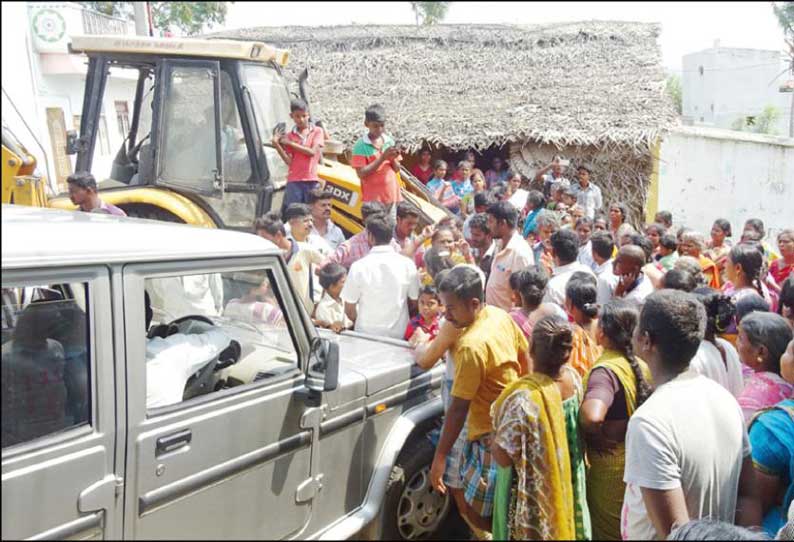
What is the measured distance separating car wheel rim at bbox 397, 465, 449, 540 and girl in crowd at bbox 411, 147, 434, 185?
8914 mm

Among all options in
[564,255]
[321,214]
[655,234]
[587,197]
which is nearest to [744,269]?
[564,255]

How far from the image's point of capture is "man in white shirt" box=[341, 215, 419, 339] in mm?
3965

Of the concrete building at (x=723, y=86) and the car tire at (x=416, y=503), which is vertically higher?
the concrete building at (x=723, y=86)

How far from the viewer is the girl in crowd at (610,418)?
2598mm

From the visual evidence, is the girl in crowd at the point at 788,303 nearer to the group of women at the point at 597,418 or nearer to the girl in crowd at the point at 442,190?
the group of women at the point at 597,418

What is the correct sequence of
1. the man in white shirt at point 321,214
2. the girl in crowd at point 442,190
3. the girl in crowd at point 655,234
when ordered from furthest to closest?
the girl in crowd at point 442,190
the girl in crowd at point 655,234
the man in white shirt at point 321,214

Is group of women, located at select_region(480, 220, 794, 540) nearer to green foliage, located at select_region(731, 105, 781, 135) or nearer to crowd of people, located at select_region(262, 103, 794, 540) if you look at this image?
crowd of people, located at select_region(262, 103, 794, 540)

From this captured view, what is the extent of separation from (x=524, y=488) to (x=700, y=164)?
10643 millimetres

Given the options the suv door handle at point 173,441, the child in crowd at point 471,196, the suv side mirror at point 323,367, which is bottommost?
the suv door handle at point 173,441

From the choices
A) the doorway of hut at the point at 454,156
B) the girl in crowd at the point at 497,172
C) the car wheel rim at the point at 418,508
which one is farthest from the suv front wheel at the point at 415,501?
the girl in crowd at the point at 497,172

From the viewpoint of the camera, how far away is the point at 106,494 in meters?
1.86

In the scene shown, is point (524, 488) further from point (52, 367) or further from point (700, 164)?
point (700, 164)

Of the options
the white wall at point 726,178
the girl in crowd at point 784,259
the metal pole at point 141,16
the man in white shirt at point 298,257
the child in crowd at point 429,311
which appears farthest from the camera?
the white wall at point 726,178

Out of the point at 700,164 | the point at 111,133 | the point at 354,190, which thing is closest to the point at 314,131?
the point at 354,190
